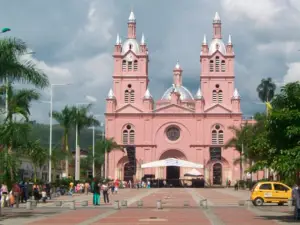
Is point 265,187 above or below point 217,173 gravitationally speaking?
below

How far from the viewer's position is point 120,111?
334ft

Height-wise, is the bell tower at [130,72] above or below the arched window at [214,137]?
above

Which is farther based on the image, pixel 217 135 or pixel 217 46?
pixel 217 46

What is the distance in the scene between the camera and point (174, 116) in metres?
101

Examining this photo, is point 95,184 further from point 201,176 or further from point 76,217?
point 201,176

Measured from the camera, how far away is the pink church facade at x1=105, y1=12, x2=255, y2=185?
3907 inches

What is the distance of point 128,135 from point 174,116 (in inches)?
307

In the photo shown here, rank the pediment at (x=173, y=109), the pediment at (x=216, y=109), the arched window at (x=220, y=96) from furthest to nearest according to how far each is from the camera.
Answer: the arched window at (x=220, y=96), the pediment at (x=173, y=109), the pediment at (x=216, y=109)

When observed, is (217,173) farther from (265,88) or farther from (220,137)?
(265,88)

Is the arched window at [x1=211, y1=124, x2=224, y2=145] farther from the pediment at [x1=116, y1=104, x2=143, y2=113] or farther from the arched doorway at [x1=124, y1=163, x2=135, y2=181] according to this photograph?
the arched doorway at [x1=124, y1=163, x2=135, y2=181]

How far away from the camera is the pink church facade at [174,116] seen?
9925 cm

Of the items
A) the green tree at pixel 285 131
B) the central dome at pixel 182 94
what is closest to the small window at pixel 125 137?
the central dome at pixel 182 94

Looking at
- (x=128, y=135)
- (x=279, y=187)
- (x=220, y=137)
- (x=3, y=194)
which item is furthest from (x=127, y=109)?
(x=3, y=194)

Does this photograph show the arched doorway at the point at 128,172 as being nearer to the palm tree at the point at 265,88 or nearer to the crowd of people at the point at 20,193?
the palm tree at the point at 265,88
